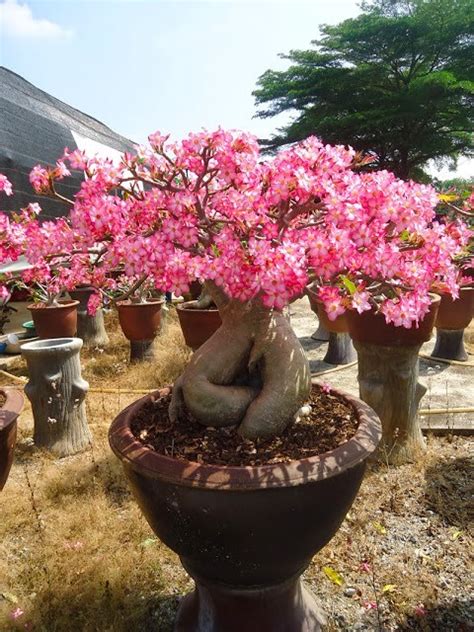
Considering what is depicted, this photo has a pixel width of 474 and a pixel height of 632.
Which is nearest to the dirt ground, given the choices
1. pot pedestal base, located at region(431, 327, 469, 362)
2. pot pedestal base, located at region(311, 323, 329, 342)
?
pot pedestal base, located at region(431, 327, 469, 362)

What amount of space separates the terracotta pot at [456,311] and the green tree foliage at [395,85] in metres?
13.7

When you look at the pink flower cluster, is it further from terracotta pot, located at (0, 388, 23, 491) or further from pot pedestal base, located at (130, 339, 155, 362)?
pot pedestal base, located at (130, 339, 155, 362)

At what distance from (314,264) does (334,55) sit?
2081cm

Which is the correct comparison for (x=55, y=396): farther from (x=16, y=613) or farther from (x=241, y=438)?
(x=241, y=438)

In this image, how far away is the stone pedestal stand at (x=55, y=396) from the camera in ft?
11.0

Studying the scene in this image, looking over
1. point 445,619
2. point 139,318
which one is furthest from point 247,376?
point 139,318

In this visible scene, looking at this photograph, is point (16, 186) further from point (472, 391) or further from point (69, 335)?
point (472, 391)

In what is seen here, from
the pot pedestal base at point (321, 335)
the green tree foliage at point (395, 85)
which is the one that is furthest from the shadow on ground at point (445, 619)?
the green tree foliage at point (395, 85)

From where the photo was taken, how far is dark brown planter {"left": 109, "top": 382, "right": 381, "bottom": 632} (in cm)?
141

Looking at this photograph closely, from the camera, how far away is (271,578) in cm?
157

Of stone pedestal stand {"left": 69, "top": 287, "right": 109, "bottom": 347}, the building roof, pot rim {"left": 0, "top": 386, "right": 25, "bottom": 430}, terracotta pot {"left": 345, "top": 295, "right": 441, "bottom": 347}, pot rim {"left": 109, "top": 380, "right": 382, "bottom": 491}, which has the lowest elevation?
stone pedestal stand {"left": 69, "top": 287, "right": 109, "bottom": 347}

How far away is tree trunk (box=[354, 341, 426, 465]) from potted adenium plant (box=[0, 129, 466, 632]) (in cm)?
128

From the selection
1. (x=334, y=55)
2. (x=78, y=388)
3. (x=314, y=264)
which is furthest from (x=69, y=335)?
(x=334, y=55)

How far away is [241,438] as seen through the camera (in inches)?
69.3
